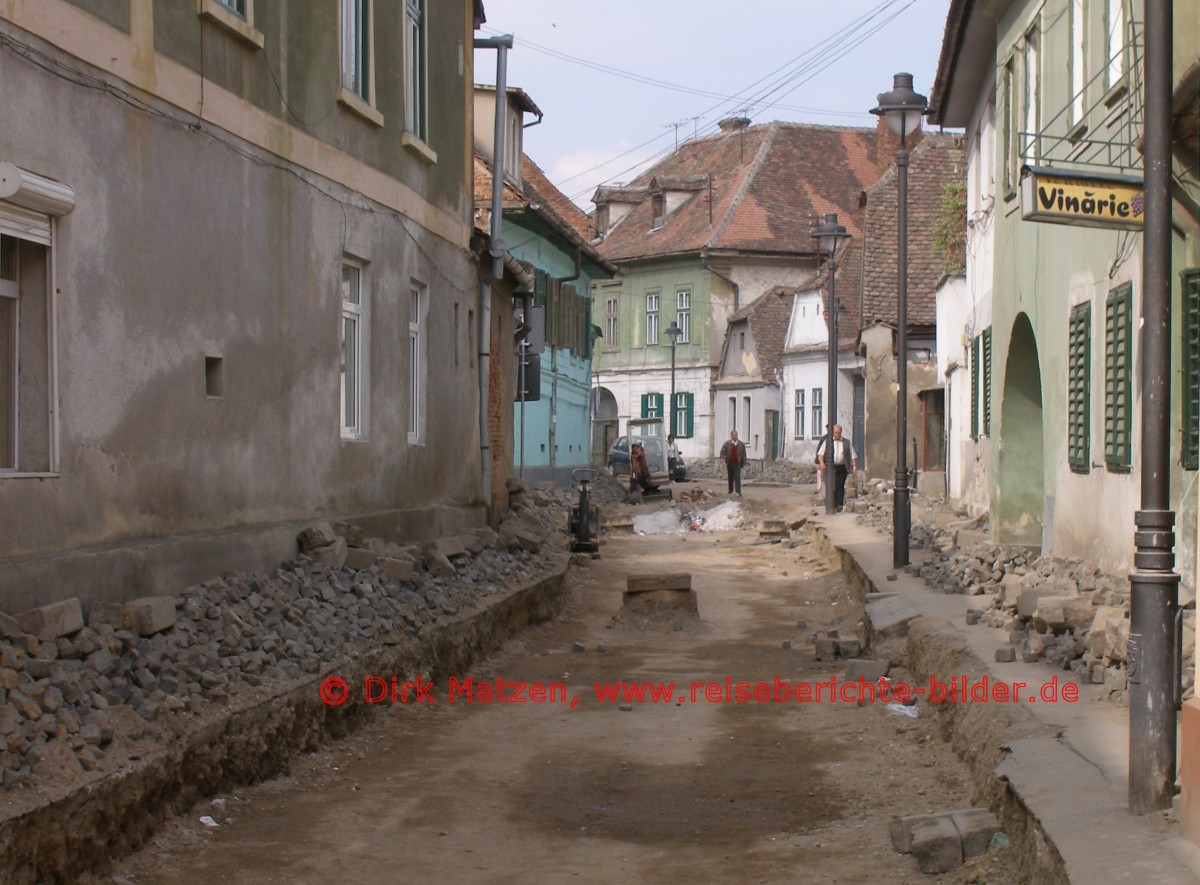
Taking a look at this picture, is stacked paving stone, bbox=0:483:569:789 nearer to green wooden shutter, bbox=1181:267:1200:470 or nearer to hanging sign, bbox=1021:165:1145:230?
hanging sign, bbox=1021:165:1145:230

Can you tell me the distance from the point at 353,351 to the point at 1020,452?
7810mm

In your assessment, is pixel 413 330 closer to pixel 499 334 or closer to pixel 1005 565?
pixel 499 334

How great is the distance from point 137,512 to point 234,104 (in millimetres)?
2986

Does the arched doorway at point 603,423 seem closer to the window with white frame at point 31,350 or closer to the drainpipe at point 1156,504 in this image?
the window with white frame at point 31,350

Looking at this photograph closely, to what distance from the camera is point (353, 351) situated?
1318cm

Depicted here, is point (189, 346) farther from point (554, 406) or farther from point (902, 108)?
point (554, 406)

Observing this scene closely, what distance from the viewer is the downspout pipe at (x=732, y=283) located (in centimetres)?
5500

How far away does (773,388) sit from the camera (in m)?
51.6

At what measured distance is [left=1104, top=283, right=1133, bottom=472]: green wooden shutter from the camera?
36.6 feet

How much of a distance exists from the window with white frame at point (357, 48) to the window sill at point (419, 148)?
37.5 inches

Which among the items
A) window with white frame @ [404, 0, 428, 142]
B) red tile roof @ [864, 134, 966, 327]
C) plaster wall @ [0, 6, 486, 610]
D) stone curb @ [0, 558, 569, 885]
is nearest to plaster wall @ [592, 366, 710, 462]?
red tile roof @ [864, 134, 966, 327]

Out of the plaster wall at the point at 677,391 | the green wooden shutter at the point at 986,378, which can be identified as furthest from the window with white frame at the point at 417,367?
the plaster wall at the point at 677,391

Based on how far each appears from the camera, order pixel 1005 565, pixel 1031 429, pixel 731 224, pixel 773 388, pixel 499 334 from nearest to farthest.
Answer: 1. pixel 1005 565
2. pixel 1031 429
3. pixel 499 334
4. pixel 773 388
5. pixel 731 224

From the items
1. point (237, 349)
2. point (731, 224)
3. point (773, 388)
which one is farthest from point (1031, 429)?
point (731, 224)
